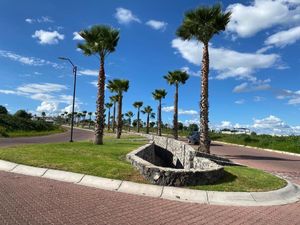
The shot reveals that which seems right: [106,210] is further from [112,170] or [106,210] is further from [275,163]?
[275,163]

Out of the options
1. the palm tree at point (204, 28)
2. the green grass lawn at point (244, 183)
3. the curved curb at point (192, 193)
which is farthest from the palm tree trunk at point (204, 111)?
the curved curb at point (192, 193)

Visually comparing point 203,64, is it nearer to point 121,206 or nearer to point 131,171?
point 131,171

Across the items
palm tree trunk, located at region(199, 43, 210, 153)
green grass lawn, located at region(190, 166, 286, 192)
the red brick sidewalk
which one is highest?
palm tree trunk, located at region(199, 43, 210, 153)

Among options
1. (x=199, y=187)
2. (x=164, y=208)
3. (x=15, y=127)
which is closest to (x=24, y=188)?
(x=164, y=208)

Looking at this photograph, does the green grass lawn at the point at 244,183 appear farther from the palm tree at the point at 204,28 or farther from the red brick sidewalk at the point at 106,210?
the palm tree at the point at 204,28

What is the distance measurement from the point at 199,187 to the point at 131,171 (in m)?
2.83

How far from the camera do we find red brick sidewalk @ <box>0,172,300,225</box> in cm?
762

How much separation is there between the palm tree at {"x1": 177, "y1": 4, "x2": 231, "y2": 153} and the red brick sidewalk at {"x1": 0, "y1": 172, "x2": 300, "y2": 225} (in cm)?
1665

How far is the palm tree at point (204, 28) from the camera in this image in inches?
1051

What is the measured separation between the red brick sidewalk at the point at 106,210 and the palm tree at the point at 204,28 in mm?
16649

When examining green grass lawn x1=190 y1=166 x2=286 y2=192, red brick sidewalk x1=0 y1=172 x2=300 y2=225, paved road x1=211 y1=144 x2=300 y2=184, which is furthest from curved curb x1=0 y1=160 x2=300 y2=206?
paved road x1=211 y1=144 x2=300 y2=184

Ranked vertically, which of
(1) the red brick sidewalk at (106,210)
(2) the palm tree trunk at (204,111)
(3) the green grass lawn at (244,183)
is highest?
(2) the palm tree trunk at (204,111)

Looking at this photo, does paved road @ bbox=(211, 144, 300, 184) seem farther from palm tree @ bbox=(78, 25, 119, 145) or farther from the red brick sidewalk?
palm tree @ bbox=(78, 25, 119, 145)

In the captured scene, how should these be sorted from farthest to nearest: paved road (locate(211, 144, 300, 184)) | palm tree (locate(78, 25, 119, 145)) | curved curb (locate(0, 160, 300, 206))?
palm tree (locate(78, 25, 119, 145)) → paved road (locate(211, 144, 300, 184)) → curved curb (locate(0, 160, 300, 206))
